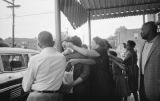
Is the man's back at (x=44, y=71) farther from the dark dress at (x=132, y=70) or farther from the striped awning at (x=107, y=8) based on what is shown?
the dark dress at (x=132, y=70)

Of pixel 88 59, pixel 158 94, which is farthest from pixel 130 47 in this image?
pixel 158 94

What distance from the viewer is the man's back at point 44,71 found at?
110 inches

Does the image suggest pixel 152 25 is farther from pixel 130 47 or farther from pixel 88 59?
pixel 130 47

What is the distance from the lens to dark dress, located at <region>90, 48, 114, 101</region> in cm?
402

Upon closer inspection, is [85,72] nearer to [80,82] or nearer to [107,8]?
[80,82]

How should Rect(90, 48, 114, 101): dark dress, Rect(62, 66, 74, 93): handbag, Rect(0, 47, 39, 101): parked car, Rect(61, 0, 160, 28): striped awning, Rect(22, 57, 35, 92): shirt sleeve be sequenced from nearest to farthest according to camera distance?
Rect(22, 57, 35, 92): shirt sleeve, Rect(62, 66, 74, 93): handbag, Rect(90, 48, 114, 101): dark dress, Rect(0, 47, 39, 101): parked car, Rect(61, 0, 160, 28): striped awning

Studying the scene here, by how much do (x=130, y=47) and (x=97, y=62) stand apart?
99.3 inches

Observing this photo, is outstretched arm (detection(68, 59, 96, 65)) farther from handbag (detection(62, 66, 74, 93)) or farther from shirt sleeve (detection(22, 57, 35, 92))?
shirt sleeve (detection(22, 57, 35, 92))

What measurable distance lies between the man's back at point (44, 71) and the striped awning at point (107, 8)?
3.16 metres

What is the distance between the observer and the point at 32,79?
2.83 m

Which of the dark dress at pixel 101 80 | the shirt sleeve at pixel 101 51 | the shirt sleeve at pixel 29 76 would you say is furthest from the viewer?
the shirt sleeve at pixel 101 51

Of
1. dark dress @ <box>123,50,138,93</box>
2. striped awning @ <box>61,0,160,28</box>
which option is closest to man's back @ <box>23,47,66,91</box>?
striped awning @ <box>61,0,160,28</box>

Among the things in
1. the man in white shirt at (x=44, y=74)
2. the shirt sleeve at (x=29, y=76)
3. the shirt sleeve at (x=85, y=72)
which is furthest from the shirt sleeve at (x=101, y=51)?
the shirt sleeve at (x=29, y=76)

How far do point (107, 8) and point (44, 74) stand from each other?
5.89 meters
